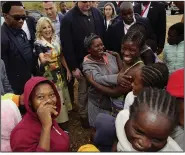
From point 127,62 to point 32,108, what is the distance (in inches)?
36.1

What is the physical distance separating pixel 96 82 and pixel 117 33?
953 mm

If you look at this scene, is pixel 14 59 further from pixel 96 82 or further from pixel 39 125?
pixel 39 125

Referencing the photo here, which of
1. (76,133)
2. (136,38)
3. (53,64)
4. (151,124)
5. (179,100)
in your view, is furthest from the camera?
(76,133)

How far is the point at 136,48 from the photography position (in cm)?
228

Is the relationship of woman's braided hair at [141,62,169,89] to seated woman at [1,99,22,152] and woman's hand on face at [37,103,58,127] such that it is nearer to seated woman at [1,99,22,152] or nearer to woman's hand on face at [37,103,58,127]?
woman's hand on face at [37,103,58,127]

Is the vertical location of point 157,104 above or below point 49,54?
above

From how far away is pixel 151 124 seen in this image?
1087 millimetres

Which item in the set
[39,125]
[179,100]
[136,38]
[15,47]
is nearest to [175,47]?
[136,38]

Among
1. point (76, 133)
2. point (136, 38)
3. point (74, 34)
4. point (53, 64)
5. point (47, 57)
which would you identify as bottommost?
point (76, 133)

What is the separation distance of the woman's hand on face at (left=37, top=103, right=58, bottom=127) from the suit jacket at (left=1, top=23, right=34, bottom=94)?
1525mm

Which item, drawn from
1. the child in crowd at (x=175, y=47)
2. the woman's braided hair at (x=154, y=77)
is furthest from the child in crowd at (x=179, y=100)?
the child in crowd at (x=175, y=47)

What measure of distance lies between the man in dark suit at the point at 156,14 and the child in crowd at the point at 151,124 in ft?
9.45

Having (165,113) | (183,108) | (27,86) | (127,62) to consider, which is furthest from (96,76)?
(165,113)

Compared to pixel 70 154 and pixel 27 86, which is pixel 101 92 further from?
pixel 70 154
